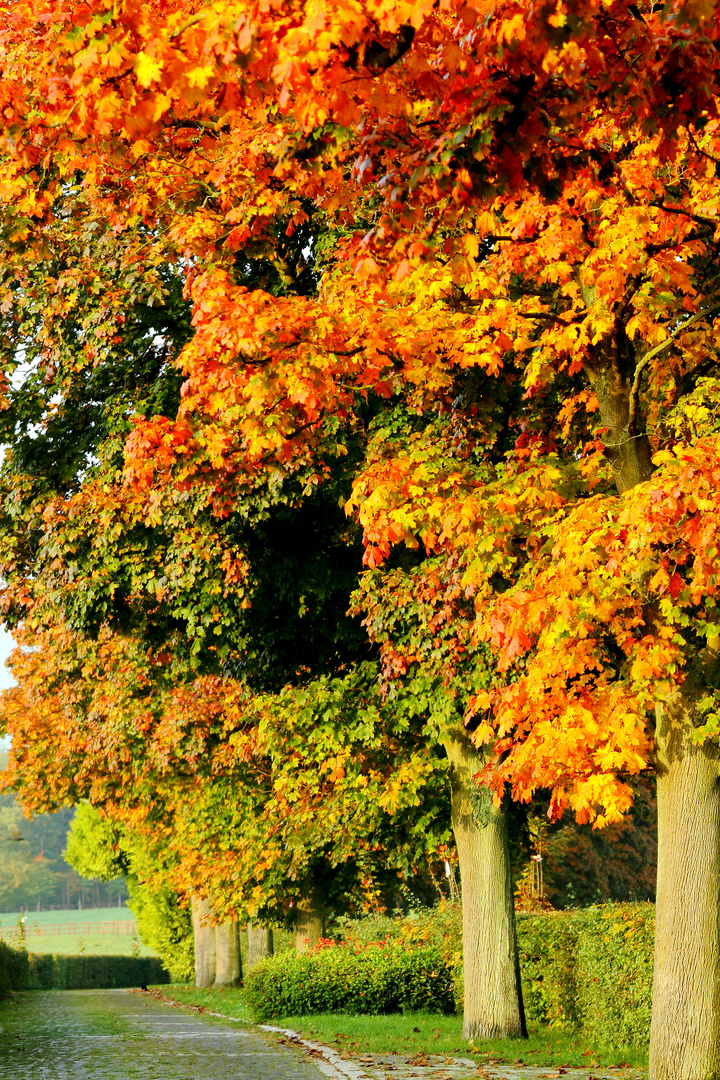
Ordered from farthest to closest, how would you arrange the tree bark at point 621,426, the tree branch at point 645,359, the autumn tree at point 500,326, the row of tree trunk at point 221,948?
1. the row of tree trunk at point 221,948
2. the tree bark at point 621,426
3. the tree branch at point 645,359
4. the autumn tree at point 500,326

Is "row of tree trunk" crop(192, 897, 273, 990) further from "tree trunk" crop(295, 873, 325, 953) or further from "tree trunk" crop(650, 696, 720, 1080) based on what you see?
"tree trunk" crop(650, 696, 720, 1080)

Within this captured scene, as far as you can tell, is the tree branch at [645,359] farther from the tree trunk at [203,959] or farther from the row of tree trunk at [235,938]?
the tree trunk at [203,959]

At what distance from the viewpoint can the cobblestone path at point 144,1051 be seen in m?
12.5

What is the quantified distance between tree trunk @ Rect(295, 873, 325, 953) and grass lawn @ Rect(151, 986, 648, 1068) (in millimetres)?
3382

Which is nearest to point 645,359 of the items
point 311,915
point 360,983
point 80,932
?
point 360,983

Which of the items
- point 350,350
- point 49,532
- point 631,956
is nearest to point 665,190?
point 350,350

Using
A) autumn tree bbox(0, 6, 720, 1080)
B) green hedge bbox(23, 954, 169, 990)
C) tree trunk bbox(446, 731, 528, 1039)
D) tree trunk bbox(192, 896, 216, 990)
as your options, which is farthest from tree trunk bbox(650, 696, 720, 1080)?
green hedge bbox(23, 954, 169, 990)

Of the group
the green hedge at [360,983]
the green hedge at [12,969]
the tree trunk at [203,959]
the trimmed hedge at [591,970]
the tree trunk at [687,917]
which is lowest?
the green hedge at [12,969]

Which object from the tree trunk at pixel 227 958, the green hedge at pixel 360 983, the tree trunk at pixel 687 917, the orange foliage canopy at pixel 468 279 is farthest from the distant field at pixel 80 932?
the tree trunk at pixel 687 917

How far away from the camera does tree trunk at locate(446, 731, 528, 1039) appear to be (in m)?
14.1

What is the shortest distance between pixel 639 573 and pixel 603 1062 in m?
6.35

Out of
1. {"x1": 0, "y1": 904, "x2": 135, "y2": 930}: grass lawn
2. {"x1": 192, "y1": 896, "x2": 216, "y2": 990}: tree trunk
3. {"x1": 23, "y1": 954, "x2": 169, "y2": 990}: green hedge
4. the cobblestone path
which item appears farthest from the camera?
{"x1": 0, "y1": 904, "x2": 135, "y2": 930}: grass lawn

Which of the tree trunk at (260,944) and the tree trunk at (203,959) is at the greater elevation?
the tree trunk at (260,944)

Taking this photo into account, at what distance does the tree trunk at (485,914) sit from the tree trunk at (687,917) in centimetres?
461
